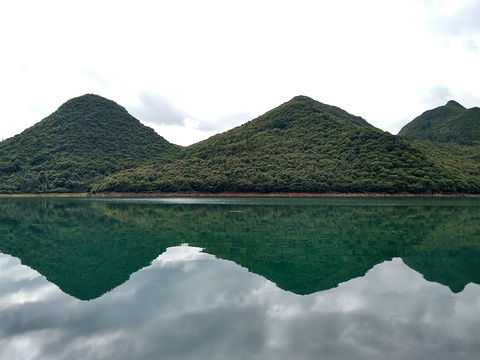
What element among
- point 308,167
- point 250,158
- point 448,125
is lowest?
point 308,167

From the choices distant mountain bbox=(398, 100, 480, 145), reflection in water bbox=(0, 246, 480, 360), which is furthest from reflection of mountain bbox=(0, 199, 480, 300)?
distant mountain bbox=(398, 100, 480, 145)

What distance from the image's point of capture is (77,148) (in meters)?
123

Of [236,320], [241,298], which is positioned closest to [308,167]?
[241,298]

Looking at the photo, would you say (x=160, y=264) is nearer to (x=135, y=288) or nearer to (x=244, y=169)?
(x=135, y=288)

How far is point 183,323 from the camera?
25.8 ft

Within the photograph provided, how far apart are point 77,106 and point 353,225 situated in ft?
471

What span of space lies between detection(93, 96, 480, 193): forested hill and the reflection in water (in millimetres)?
68432

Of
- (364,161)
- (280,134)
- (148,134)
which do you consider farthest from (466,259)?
(148,134)

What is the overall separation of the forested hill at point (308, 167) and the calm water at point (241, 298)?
59.3 m

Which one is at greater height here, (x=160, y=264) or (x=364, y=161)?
(x=364, y=161)

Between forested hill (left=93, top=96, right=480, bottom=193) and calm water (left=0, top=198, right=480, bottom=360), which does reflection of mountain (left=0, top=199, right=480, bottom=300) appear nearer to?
calm water (left=0, top=198, right=480, bottom=360)

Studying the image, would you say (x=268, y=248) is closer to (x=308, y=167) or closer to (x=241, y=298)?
(x=241, y=298)

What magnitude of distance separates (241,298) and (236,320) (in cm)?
169

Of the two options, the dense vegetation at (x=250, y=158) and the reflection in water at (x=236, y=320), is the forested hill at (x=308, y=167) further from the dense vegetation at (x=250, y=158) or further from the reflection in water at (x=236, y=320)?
the reflection in water at (x=236, y=320)
